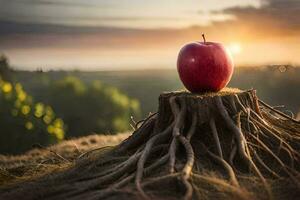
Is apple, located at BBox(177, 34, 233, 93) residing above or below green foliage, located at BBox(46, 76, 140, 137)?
above

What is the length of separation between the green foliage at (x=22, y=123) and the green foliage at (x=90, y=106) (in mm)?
6478

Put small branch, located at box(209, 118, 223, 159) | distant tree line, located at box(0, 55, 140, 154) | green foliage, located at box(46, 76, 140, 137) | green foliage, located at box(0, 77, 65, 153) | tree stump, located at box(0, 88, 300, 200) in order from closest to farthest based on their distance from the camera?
tree stump, located at box(0, 88, 300, 200)
small branch, located at box(209, 118, 223, 159)
green foliage, located at box(0, 77, 65, 153)
distant tree line, located at box(0, 55, 140, 154)
green foliage, located at box(46, 76, 140, 137)

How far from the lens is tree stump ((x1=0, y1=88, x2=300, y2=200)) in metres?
7.47

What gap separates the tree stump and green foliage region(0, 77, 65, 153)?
402 inches

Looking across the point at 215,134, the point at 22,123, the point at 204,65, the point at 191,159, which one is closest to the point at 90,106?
the point at 22,123

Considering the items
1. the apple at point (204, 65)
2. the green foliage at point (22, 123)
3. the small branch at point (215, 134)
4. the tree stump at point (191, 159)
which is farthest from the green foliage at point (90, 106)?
the small branch at point (215, 134)

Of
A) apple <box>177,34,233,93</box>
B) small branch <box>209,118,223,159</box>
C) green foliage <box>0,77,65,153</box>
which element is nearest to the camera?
small branch <box>209,118,223,159</box>

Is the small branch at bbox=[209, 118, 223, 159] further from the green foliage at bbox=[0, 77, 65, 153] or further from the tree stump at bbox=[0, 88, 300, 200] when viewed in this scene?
the green foliage at bbox=[0, 77, 65, 153]

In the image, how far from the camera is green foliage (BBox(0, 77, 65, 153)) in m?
18.8

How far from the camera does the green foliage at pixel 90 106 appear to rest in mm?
27578

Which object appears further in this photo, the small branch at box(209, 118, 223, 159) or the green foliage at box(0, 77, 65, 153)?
the green foliage at box(0, 77, 65, 153)

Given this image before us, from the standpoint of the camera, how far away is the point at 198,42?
8.88 meters

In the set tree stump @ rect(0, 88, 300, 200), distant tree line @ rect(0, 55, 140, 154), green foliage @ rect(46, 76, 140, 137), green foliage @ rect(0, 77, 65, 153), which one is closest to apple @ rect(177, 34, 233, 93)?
tree stump @ rect(0, 88, 300, 200)

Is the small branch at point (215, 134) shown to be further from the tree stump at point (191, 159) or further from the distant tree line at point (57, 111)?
the distant tree line at point (57, 111)
